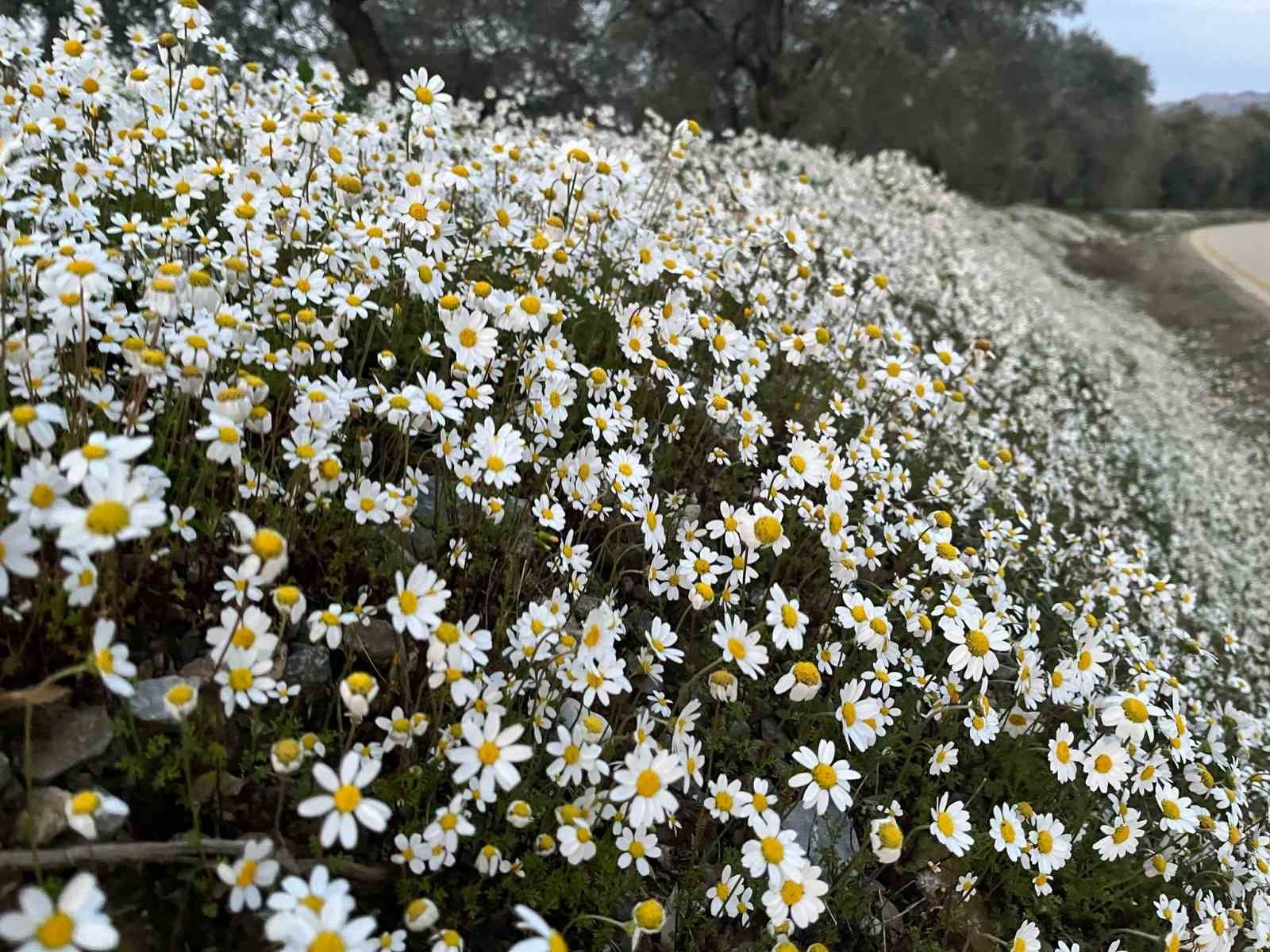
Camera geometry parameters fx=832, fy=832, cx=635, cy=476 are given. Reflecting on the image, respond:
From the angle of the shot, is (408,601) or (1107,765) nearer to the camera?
(408,601)

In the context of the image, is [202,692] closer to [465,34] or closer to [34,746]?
[34,746]

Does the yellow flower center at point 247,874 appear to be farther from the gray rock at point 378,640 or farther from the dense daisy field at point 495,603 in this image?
the gray rock at point 378,640

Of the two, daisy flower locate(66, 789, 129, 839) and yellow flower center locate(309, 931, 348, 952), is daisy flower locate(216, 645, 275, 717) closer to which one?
daisy flower locate(66, 789, 129, 839)

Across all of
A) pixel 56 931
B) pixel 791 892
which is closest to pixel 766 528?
pixel 791 892

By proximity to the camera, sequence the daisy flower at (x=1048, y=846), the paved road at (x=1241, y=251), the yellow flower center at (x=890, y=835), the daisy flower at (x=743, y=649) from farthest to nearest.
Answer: the paved road at (x=1241, y=251) → the daisy flower at (x=1048, y=846) → the daisy flower at (x=743, y=649) → the yellow flower center at (x=890, y=835)

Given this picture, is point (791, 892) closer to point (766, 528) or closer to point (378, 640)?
point (766, 528)

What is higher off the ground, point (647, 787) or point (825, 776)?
point (647, 787)

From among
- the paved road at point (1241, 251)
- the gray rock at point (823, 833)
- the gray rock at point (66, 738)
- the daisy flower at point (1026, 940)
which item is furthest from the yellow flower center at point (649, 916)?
the paved road at point (1241, 251)
